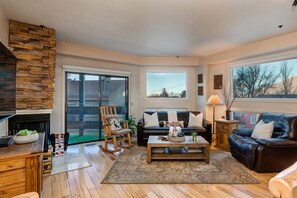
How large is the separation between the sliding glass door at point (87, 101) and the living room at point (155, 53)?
0.07m

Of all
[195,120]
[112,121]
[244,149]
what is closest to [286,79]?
[244,149]

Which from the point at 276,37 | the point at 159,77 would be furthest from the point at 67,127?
the point at 276,37

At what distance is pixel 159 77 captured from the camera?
5977 millimetres

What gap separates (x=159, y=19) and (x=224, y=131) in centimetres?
313

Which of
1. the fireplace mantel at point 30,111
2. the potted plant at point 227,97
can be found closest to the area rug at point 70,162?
the fireplace mantel at point 30,111

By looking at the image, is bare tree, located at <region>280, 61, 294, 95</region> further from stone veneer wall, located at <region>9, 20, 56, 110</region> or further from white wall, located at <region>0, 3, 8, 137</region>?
white wall, located at <region>0, 3, 8, 137</region>

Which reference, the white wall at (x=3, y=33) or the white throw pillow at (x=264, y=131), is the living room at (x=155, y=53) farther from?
the white throw pillow at (x=264, y=131)

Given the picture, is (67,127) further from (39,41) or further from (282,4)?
(282,4)

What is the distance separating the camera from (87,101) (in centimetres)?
490

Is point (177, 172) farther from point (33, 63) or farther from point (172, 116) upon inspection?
point (33, 63)

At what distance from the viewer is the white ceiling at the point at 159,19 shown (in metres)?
2.45

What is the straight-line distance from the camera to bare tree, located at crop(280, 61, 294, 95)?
3.75 metres

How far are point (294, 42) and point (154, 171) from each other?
3792 mm

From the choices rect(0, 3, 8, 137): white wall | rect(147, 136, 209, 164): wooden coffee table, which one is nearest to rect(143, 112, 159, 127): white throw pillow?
rect(147, 136, 209, 164): wooden coffee table
